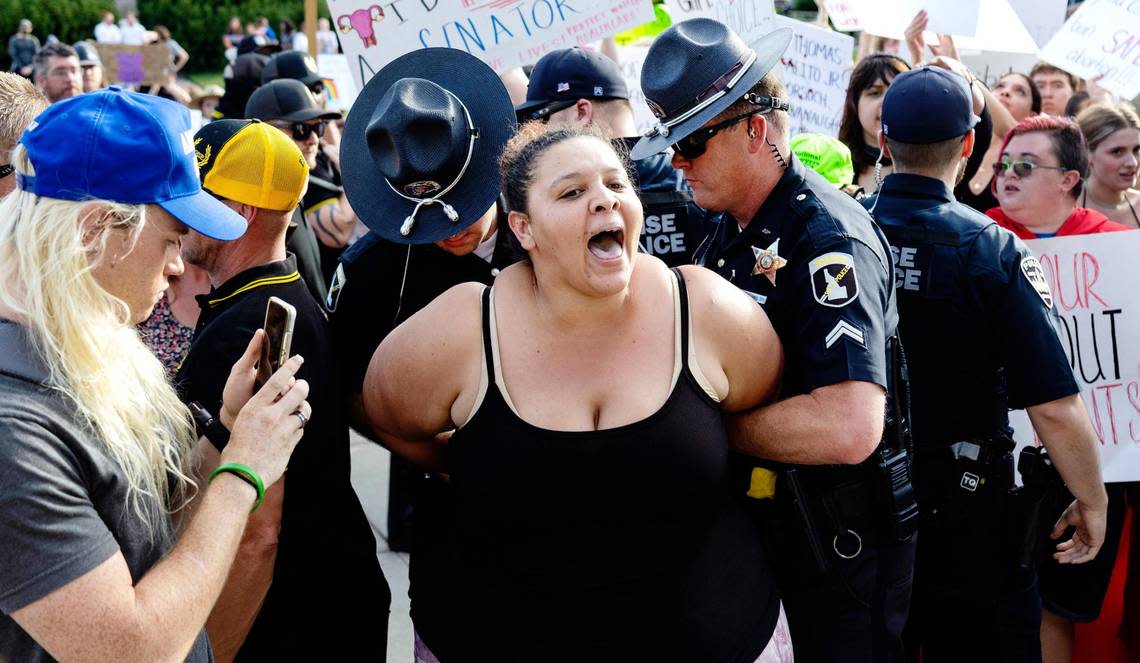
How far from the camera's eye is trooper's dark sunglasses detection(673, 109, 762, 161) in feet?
8.76

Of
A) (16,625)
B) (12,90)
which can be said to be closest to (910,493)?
(16,625)

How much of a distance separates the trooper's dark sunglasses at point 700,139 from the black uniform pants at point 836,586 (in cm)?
92

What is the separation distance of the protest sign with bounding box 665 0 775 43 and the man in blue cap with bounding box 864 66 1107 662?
1.86 meters

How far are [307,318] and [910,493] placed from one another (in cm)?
157

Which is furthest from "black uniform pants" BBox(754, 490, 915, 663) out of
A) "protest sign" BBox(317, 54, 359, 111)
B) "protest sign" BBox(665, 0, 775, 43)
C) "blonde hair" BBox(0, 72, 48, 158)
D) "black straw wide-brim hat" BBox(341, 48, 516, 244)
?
"protest sign" BBox(317, 54, 359, 111)

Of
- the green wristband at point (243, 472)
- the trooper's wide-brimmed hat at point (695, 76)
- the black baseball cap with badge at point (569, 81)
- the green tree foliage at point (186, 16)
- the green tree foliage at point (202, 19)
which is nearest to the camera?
the green wristband at point (243, 472)

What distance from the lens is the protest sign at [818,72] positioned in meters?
5.70

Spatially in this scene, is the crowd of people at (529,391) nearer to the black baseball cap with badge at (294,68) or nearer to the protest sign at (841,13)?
the protest sign at (841,13)

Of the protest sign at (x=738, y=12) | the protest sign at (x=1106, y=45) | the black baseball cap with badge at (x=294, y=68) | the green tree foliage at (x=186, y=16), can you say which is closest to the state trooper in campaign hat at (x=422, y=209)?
the protest sign at (x=738, y=12)

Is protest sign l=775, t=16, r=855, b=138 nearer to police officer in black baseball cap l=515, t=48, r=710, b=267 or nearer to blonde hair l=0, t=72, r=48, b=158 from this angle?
police officer in black baseball cap l=515, t=48, r=710, b=267

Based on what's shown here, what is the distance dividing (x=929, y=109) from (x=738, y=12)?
2.12 meters

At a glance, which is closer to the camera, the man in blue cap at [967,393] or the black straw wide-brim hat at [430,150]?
the black straw wide-brim hat at [430,150]

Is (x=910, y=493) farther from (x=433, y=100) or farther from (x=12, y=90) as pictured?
(x=12, y=90)

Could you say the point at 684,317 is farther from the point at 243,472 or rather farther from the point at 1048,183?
the point at 1048,183
